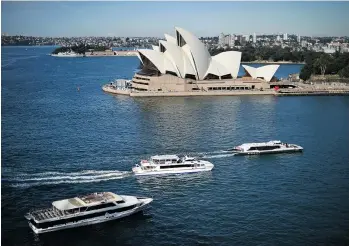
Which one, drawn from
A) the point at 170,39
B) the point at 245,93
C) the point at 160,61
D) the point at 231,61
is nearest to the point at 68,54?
the point at 170,39

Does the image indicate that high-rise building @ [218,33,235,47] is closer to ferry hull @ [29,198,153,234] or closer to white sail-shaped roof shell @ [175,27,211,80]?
white sail-shaped roof shell @ [175,27,211,80]

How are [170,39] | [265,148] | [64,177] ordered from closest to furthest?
[64,177]
[265,148]
[170,39]

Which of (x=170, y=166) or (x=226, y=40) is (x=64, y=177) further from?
(x=226, y=40)

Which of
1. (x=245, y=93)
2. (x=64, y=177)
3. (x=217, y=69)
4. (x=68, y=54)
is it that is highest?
(x=68, y=54)

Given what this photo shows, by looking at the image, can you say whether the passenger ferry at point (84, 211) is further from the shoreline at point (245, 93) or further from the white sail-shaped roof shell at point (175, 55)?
the white sail-shaped roof shell at point (175, 55)

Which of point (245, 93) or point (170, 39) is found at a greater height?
point (170, 39)

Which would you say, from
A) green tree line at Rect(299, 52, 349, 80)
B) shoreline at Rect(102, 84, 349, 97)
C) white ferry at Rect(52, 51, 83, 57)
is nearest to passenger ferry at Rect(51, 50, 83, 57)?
white ferry at Rect(52, 51, 83, 57)
